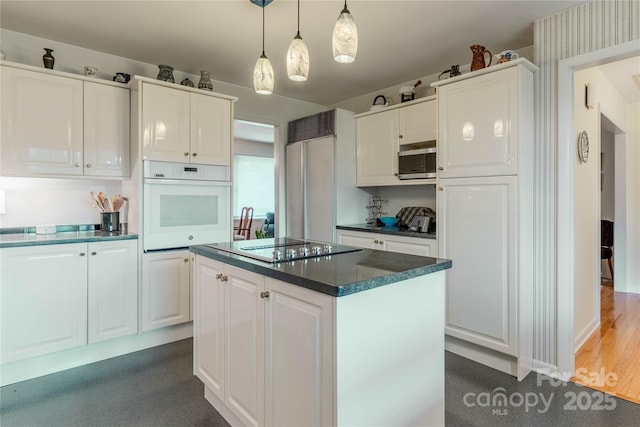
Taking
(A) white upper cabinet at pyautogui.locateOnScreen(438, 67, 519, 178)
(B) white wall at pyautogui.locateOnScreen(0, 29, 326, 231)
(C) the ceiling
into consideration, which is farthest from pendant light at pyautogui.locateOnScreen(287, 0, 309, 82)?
(B) white wall at pyautogui.locateOnScreen(0, 29, 326, 231)

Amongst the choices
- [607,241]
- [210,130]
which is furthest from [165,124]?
[607,241]

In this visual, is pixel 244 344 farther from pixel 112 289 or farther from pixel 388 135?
pixel 388 135

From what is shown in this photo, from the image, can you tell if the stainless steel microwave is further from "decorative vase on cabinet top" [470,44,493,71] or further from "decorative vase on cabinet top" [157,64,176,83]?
"decorative vase on cabinet top" [157,64,176,83]

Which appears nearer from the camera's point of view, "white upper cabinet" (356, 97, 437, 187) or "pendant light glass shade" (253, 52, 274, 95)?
"pendant light glass shade" (253, 52, 274, 95)

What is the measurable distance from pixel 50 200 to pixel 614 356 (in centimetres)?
449

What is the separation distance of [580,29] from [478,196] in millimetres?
1191

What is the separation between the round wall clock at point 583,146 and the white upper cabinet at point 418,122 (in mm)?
1036

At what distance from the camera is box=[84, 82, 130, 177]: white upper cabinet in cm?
266

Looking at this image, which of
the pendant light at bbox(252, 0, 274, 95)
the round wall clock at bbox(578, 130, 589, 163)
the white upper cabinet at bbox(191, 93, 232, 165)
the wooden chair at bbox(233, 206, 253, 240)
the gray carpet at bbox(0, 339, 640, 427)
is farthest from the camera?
the wooden chair at bbox(233, 206, 253, 240)

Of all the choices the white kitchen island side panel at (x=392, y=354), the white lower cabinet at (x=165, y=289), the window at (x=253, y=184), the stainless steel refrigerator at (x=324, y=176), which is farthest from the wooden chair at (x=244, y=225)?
the white kitchen island side panel at (x=392, y=354)

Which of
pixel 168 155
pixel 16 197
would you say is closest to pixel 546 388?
pixel 168 155

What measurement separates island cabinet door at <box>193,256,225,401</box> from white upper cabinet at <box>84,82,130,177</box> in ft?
4.50

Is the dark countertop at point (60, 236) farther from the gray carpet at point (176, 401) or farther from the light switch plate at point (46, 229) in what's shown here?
the gray carpet at point (176, 401)

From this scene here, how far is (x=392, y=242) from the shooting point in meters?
3.10
